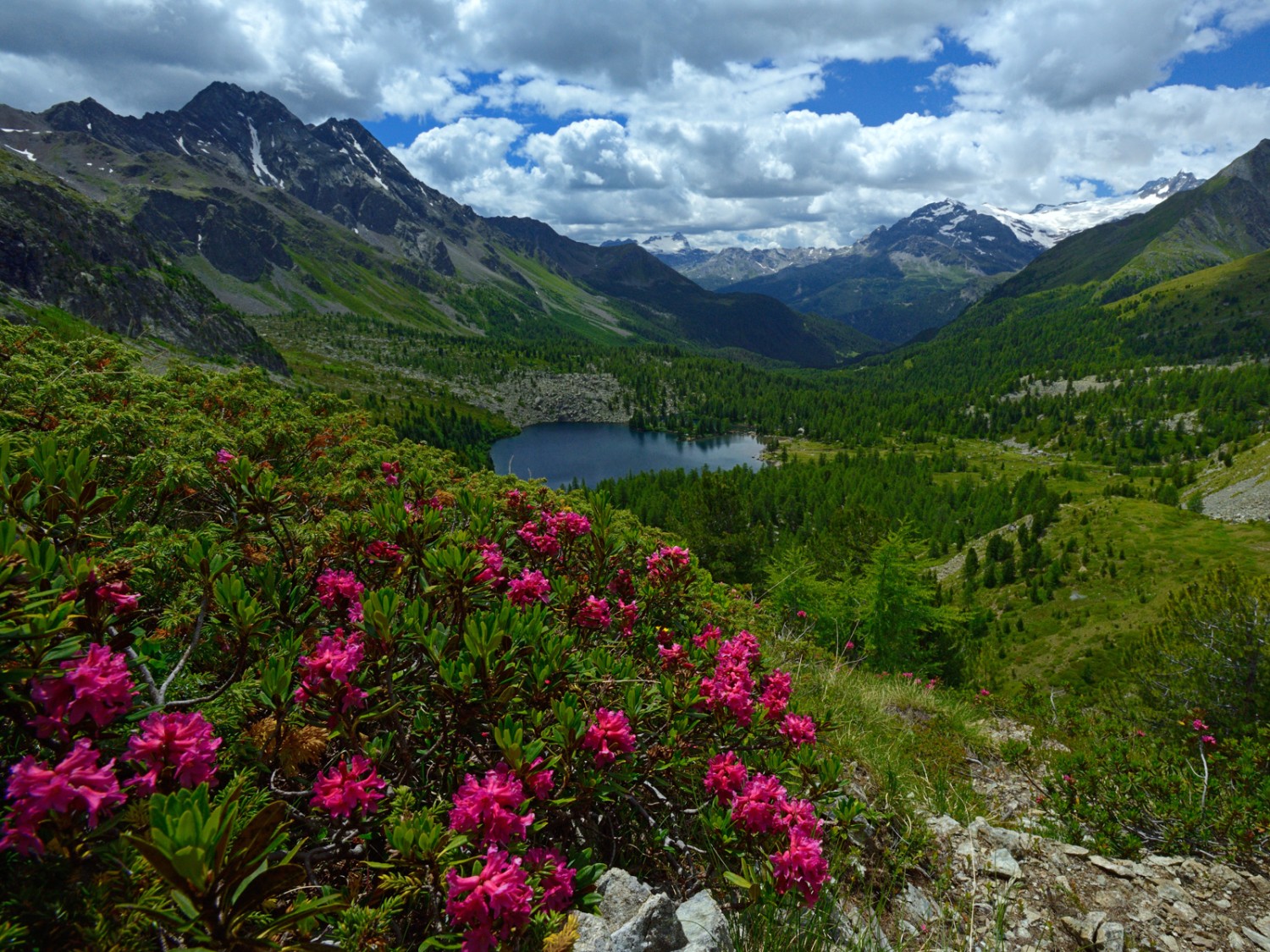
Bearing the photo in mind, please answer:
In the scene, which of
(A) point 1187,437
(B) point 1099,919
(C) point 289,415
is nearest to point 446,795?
(B) point 1099,919

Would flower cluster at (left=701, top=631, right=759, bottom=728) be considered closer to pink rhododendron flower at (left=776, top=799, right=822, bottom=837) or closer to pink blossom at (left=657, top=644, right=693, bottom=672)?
pink blossom at (left=657, top=644, right=693, bottom=672)

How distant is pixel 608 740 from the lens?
3340mm

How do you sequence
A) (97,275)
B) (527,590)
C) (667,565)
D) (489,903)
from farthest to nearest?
1. (97,275)
2. (667,565)
3. (527,590)
4. (489,903)

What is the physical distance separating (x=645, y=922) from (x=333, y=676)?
7.18ft

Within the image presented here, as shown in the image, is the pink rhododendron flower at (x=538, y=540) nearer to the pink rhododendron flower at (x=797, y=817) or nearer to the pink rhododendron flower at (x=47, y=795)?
the pink rhododendron flower at (x=797, y=817)

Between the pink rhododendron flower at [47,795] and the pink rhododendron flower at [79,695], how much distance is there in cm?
22

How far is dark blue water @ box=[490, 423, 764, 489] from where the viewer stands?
14638 centimetres

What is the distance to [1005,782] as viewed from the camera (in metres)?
8.18

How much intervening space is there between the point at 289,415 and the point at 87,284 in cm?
13198

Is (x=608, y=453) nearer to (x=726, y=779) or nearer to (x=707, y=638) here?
(x=707, y=638)

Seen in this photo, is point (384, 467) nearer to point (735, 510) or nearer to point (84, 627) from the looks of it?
point (84, 627)

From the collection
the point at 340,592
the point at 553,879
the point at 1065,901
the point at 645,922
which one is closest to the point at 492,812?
the point at 553,879

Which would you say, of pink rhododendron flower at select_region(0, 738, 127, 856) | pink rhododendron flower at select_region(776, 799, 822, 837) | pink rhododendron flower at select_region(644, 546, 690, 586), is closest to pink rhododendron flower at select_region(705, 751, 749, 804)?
pink rhododendron flower at select_region(776, 799, 822, 837)

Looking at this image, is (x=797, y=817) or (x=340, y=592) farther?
(x=340, y=592)
